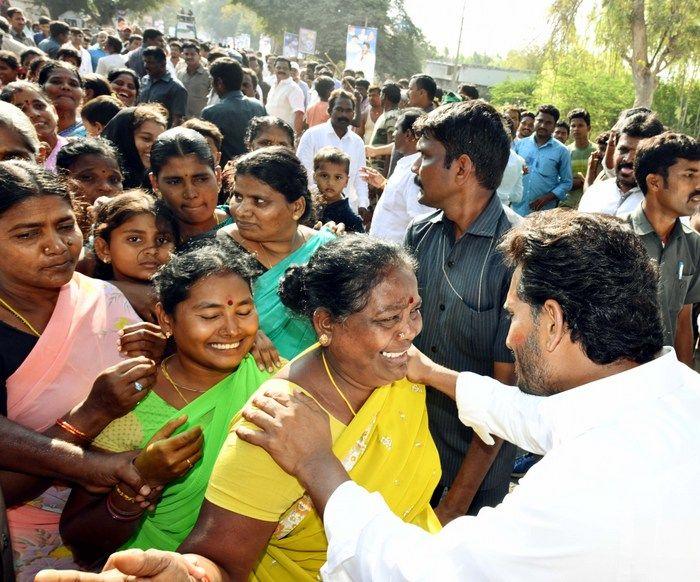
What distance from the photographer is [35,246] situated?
2.14 metres

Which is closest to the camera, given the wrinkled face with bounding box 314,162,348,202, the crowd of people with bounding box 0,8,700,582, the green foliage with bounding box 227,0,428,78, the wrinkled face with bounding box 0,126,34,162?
the crowd of people with bounding box 0,8,700,582

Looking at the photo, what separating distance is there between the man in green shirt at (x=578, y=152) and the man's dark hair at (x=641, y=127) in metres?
3.73

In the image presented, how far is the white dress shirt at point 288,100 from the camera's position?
1074cm

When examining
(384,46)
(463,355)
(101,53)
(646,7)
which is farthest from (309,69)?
(384,46)

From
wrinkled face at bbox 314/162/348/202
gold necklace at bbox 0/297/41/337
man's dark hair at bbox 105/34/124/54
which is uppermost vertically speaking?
man's dark hair at bbox 105/34/124/54

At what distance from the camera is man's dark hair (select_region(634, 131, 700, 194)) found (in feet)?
11.8

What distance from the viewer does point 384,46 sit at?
141ft

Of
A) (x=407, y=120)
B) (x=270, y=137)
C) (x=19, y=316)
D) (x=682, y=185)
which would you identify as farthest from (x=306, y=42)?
(x=19, y=316)

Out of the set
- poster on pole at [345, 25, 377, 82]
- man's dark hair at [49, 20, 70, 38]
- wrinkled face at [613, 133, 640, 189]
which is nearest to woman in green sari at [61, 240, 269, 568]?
wrinkled face at [613, 133, 640, 189]

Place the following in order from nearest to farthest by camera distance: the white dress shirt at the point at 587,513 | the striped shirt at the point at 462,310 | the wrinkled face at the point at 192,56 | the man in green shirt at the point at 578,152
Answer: the white dress shirt at the point at 587,513 → the striped shirt at the point at 462,310 → the man in green shirt at the point at 578,152 → the wrinkled face at the point at 192,56

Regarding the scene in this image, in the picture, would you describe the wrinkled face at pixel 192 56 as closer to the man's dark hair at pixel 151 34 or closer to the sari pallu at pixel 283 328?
the man's dark hair at pixel 151 34

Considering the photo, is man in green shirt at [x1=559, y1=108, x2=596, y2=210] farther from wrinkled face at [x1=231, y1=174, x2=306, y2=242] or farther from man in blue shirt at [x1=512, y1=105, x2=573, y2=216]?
wrinkled face at [x1=231, y1=174, x2=306, y2=242]

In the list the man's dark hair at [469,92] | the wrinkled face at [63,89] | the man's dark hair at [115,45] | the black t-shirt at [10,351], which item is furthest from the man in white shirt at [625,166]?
the man's dark hair at [115,45]

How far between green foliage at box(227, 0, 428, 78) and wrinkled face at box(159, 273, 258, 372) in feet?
134
